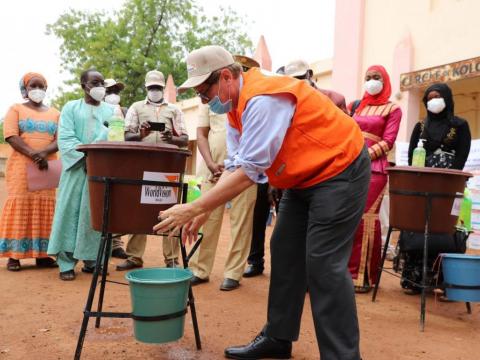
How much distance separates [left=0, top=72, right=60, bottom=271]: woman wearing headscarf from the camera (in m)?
4.75

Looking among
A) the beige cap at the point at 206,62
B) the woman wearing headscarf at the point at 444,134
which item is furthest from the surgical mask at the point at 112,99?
the beige cap at the point at 206,62

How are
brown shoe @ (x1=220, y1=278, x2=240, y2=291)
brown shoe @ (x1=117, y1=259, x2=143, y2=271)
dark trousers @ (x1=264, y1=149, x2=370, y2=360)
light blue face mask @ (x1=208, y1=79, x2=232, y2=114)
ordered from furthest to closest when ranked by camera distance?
1. brown shoe @ (x1=117, y1=259, x2=143, y2=271)
2. brown shoe @ (x1=220, y1=278, x2=240, y2=291)
3. light blue face mask @ (x1=208, y1=79, x2=232, y2=114)
4. dark trousers @ (x1=264, y1=149, x2=370, y2=360)

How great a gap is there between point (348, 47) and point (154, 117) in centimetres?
624

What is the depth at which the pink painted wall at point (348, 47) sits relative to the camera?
31.1ft

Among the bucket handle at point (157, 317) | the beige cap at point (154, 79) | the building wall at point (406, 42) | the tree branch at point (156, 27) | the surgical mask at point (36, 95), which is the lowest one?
the bucket handle at point (157, 317)

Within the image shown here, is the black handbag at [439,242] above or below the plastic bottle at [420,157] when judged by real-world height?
below

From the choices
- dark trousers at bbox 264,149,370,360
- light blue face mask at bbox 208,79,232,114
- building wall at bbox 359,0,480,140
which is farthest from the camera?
building wall at bbox 359,0,480,140

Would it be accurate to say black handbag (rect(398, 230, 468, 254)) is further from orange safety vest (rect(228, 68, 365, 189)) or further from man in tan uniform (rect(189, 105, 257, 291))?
orange safety vest (rect(228, 68, 365, 189))

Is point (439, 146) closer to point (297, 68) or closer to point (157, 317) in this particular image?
point (297, 68)

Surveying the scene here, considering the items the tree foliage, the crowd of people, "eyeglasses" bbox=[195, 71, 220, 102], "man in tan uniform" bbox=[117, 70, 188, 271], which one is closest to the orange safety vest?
the crowd of people

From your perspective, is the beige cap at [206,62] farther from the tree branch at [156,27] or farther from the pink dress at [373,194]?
the tree branch at [156,27]

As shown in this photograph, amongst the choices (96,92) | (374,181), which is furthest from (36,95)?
(374,181)

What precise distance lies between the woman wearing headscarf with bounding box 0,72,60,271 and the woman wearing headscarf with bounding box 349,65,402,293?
10.3 feet

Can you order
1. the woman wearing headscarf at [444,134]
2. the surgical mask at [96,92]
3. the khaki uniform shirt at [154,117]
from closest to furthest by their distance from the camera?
the woman wearing headscarf at [444,134] < the surgical mask at [96,92] < the khaki uniform shirt at [154,117]
